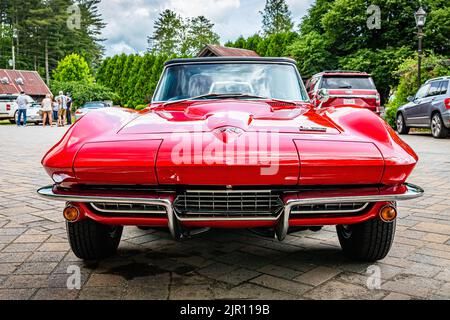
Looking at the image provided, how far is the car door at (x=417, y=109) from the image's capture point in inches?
508

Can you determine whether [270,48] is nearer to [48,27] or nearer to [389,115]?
[389,115]

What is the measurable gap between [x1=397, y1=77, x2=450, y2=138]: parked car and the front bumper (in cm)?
1046

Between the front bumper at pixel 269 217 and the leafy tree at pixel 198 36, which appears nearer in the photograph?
the front bumper at pixel 269 217

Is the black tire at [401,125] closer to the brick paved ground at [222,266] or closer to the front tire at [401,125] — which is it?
the front tire at [401,125]

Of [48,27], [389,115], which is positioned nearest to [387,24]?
[389,115]

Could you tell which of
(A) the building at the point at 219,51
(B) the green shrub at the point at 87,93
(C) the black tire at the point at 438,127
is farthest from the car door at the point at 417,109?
(B) the green shrub at the point at 87,93

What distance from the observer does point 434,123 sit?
12.3m

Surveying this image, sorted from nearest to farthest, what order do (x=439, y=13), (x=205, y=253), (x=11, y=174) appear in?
(x=205, y=253) < (x=11, y=174) < (x=439, y=13)

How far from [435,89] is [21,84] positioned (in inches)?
1937

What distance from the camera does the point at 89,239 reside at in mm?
2703

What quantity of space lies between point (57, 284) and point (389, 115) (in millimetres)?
16106

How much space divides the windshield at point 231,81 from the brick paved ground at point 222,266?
3.59 ft

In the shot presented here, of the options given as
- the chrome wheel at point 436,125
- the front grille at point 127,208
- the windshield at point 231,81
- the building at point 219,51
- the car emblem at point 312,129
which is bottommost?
the front grille at point 127,208

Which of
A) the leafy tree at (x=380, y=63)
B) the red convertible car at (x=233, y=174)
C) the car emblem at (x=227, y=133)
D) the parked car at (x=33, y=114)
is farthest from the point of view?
the leafy tree at (x=380, y=63)
